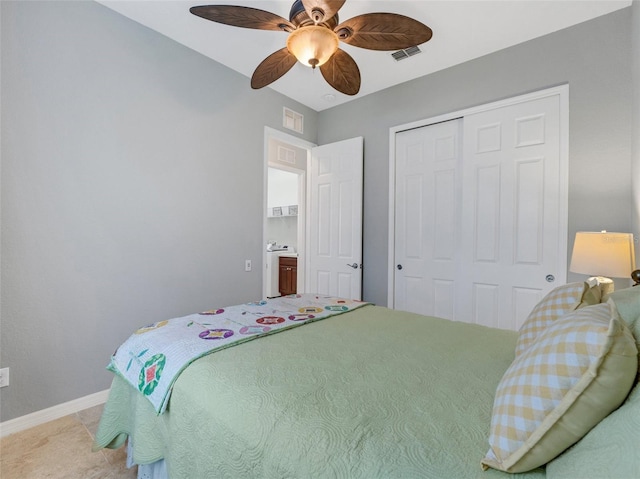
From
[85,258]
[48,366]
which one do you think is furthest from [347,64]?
[48,366]

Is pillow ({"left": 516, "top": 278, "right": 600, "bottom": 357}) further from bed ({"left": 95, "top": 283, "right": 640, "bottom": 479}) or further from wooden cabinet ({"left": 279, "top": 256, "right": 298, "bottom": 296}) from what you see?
wooden cabinet ({"left": 279, "top": 256, "right": 298, "bottom": 296})

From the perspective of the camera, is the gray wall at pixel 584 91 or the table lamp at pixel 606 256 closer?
the table lamp at pixel 606 256

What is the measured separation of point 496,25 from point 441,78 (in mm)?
625

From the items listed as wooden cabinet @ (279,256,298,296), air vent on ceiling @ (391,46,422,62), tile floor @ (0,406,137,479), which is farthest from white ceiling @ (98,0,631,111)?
wooden cabinet @ (279,256,298,296)

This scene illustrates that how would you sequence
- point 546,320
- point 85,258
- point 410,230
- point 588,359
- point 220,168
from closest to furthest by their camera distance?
point 588,359 → point 546,320 → point 85,258 → point 220,168 → point 410,230

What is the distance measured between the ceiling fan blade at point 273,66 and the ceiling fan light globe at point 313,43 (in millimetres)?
247

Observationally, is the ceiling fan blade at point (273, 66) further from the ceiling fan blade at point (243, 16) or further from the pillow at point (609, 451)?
the pillow at point (609, 451)

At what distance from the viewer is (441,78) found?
2.84m

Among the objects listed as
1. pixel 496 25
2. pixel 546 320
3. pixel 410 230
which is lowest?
pixel 546 320

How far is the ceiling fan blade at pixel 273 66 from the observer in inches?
74.1

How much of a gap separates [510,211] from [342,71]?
5.77 feet

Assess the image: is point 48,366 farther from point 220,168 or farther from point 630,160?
point 630,160

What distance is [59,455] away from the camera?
1.59 meters

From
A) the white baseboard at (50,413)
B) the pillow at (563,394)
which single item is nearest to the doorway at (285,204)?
the white baseboard at (50,413)
